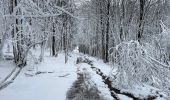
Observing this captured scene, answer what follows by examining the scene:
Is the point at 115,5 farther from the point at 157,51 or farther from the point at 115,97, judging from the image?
the point at 115,97

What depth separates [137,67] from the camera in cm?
1171

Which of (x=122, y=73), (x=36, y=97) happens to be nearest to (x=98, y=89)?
(x=122, y=73)

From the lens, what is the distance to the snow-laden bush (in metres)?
10.5

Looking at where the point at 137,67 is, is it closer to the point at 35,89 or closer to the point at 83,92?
the point at 83,92

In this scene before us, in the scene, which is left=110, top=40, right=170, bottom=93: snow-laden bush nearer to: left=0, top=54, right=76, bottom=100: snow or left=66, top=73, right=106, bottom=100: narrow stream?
left=66, top=73, right=106, bottom=100: narrow stream

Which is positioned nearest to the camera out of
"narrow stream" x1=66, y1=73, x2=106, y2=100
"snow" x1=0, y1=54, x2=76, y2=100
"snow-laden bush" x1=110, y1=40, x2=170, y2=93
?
"snow" x1=0, y1=54, x2=76, y2=100

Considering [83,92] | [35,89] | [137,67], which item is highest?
[137,67]

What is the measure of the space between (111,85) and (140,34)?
4321 mm

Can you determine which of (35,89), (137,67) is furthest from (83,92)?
(137,67)

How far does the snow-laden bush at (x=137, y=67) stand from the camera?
1050 cm

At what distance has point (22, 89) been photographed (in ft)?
36.6

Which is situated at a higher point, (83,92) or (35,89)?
(35,89)

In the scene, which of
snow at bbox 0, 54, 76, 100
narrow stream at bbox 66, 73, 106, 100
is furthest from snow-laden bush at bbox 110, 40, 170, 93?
snow at bbox 0, 54, 76, 100

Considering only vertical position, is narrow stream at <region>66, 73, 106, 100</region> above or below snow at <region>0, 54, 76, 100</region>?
below
